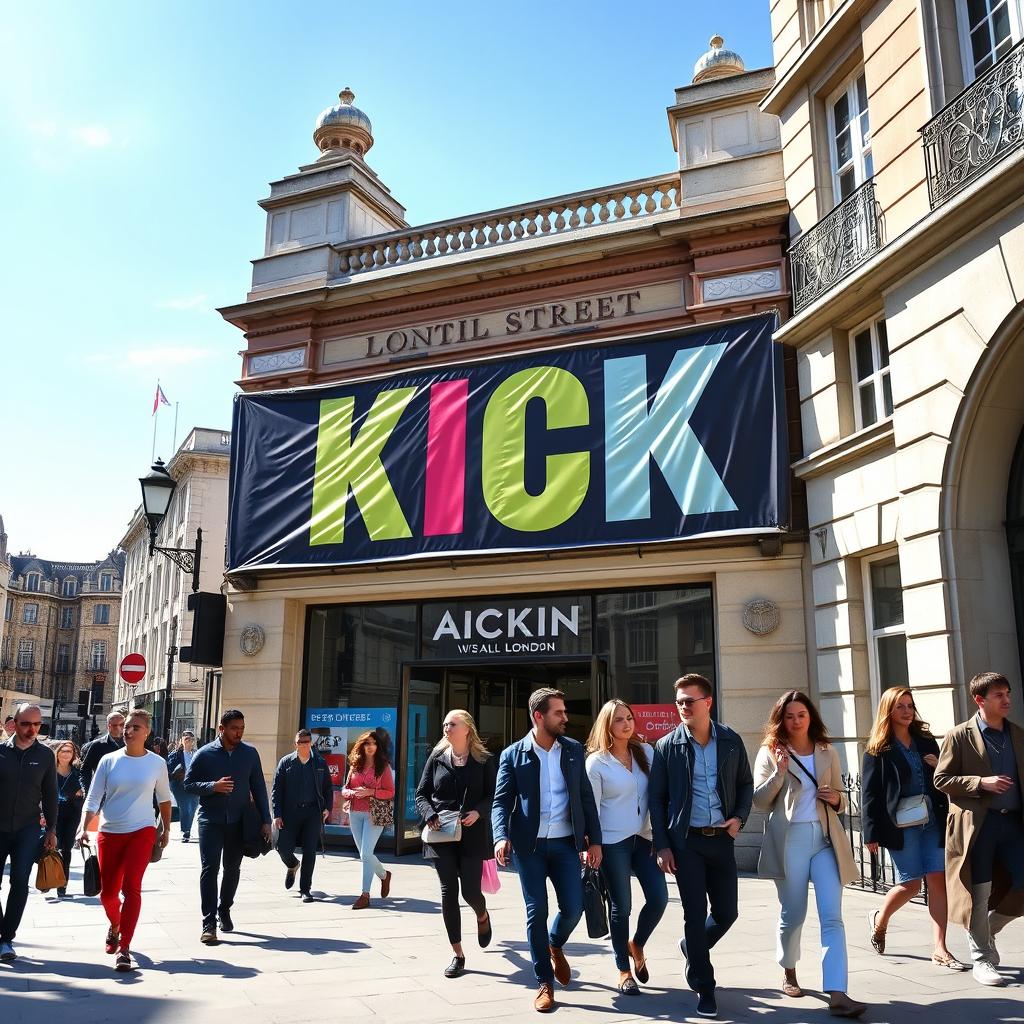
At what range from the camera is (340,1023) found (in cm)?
543

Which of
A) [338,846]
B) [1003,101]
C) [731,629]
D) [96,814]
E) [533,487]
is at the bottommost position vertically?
[338,846]

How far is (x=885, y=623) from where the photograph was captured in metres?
11.2

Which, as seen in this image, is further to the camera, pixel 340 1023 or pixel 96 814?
pixel 96 814

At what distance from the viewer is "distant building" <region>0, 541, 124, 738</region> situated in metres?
99.4

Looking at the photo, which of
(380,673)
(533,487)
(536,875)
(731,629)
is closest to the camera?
(536,875)

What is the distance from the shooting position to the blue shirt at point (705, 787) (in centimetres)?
582

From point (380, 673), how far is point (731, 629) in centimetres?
552

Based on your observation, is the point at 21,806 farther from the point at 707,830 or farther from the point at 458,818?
the point at 707,830

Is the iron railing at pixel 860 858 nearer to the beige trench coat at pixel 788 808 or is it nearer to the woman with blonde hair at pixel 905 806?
the woman with blonde hair at pixel 905 806

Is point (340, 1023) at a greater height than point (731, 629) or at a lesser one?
lesser

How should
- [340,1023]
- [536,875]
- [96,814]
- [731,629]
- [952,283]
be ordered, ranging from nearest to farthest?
[340,1023], [536,875], [96,814], [952,283], [731,629]

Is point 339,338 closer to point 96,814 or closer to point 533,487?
point 533,487

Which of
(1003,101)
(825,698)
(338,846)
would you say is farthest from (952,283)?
(338,846)

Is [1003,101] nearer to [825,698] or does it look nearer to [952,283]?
[952,283]
